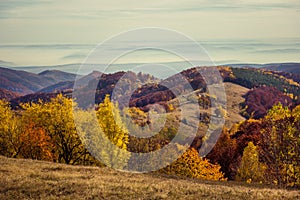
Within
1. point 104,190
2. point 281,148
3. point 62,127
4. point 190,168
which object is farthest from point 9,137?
point 104,190

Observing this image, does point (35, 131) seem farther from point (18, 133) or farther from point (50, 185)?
point (50, 185)

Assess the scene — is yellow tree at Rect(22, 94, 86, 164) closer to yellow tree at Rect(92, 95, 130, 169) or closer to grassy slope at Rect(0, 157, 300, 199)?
yellow tree at Rect(92, 95, 130, 169)

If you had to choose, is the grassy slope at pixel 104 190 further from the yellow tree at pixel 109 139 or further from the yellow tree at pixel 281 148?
the yellow tree at pixel 109 139

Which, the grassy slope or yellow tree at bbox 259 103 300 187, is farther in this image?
yellow tree at bbox 259 103 300 187

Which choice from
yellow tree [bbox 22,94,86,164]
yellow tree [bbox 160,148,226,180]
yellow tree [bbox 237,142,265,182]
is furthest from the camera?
yellow tree [bbox 237,142,265,182]

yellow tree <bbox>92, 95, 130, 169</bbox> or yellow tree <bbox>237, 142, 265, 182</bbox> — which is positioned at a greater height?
yellow tree <bbox>92, 95, 130, 169</bbox>

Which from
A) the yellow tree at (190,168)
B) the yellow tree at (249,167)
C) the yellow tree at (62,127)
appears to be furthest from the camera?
the yellow tree at (249,167)

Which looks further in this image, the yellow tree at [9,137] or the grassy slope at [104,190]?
the yellow tree at [9,137]

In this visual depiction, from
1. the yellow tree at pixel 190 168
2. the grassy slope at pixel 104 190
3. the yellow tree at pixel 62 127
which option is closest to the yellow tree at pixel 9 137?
the yellow tree at pixel 62 127

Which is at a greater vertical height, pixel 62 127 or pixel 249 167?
pixel 62 127

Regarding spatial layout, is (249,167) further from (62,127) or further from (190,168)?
(62,127)

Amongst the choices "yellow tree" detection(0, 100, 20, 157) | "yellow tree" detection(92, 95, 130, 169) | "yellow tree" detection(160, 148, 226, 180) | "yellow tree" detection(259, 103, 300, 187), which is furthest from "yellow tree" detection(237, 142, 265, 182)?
"yellow tree" detection(0, 100, 20, 157)

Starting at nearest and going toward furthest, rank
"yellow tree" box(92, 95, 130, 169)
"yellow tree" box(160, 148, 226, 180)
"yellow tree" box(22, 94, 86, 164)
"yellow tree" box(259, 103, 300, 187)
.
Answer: "yellow tree" box(259, 103, 300, 187)
"yellow tree" box(92, 95, 130, 169)
"yellow tree" box(22, 94, 86, 164)
"yellow tree" box(160, 148, 226, 180)

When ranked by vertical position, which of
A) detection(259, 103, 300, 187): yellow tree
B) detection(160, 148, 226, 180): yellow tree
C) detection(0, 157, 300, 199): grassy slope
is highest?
detection(259, 103, 300, 187): yellow tree
